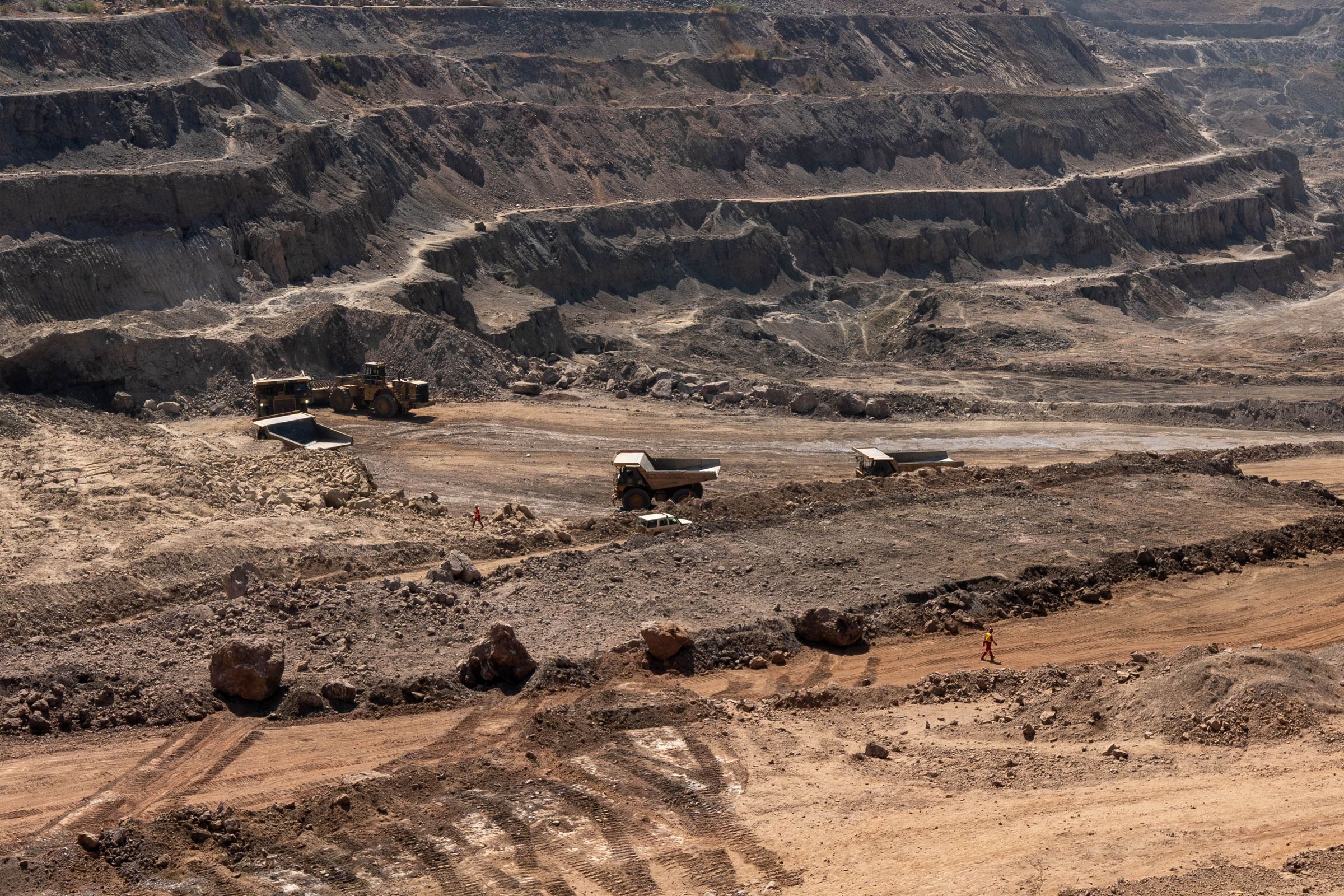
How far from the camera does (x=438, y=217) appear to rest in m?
51.7

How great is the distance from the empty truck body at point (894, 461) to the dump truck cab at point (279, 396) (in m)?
14.7

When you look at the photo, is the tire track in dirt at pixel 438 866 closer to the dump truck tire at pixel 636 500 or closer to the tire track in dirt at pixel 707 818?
the tire track in dirt at pixel 707 818

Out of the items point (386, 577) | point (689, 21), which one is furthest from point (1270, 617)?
point (689, 21)

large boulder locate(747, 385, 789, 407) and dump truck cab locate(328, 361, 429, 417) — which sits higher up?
dump truck cab locate(328, 361, 429, 417)

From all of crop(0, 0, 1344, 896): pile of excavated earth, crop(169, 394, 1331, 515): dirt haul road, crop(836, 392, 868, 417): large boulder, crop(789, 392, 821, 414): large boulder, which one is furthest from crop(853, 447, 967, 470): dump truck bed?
crop(789, 392, 821, 414): large boulder

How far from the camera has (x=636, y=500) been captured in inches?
1141

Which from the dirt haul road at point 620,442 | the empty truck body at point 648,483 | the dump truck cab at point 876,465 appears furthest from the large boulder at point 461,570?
the dump truck cab at point 876,465

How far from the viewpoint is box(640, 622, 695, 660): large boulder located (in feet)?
62.2

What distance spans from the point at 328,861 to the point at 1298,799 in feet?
32.0

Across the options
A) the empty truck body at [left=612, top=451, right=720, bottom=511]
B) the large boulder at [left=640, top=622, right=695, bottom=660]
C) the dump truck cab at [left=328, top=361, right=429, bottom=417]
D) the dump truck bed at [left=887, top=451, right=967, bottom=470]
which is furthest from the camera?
the dump truck cab at [left=328, top=361, right=429, bottom=417]

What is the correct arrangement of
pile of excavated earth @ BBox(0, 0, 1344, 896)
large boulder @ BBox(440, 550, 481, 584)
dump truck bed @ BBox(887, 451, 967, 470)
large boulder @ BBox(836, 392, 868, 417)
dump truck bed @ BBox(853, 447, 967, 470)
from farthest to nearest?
large boulder @ BBox(836, 392, 868, 417) → dump truck bed @ BBox(887, 451, 967, 470) → dump truck bed @ BBox(853, 447, 967, 470) → large boulder @ BBox(440, 550, 481, 584) → pile of excavated earth @ BBox(0, 0, 1344, 896)

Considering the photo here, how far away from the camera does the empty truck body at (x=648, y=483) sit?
28891 mm

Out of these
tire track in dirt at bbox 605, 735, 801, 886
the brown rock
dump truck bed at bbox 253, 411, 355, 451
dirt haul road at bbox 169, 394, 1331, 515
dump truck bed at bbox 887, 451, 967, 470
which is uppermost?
the brown rock

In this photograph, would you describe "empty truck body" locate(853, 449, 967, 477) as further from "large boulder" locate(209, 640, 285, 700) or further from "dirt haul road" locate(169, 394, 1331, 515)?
"large boulder" locate(209, 640, 285, 700)
